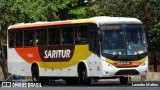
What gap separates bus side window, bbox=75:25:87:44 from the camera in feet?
102

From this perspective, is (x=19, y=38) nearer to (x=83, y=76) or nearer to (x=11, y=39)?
(x=11, y=39)

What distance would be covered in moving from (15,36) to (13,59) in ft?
4.97

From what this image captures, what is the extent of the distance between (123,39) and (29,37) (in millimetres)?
6592

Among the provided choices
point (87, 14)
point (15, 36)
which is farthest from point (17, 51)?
point (87, 14)

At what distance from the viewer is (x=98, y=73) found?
1201 inches

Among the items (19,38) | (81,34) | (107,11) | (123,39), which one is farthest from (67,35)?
(107,11)

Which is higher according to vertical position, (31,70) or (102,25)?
(102,25)

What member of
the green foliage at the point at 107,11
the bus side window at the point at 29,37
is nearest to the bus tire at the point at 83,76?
the bus side window at the point at 29,37

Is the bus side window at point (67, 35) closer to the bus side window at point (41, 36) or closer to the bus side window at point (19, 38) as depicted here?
the bus side window at point (41, 36)

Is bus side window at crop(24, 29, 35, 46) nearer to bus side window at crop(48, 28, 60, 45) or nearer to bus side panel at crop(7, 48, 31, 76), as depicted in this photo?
bus side panel at crop(7, 48, 31, 76)

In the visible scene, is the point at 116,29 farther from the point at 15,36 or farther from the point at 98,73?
the point at 15,36

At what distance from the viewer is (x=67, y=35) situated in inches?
1264

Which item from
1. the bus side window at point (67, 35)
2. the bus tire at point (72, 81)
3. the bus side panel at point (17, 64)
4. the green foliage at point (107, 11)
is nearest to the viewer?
the bus side window at point (67, 35)

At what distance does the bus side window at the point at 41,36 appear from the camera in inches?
1335
